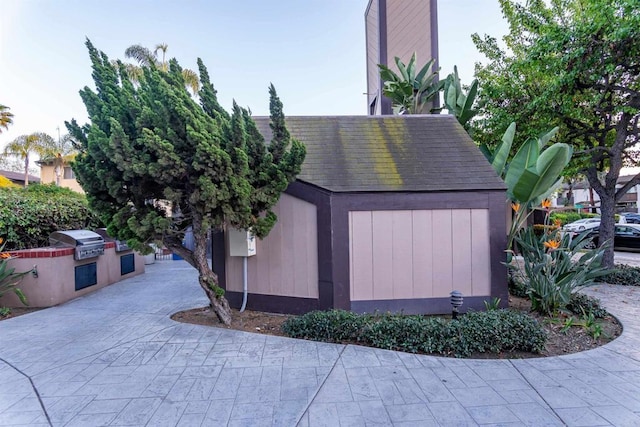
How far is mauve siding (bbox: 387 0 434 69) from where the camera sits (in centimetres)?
1112

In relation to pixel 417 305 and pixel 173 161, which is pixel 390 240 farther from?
pixel 173 161

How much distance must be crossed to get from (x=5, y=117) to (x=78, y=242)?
22.3 m

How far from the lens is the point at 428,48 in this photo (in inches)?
440

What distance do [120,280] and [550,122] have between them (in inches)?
Answer: 484

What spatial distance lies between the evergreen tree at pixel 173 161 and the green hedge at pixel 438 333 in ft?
5.59

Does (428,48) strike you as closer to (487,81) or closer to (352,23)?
(487,81)

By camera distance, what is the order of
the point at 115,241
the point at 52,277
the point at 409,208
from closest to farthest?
the point at 409,208 → the point at 52,277 → the point at 115,241

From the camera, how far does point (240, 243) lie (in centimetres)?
546

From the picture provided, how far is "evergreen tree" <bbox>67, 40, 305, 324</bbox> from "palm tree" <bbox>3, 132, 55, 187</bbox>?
28594 millimetres

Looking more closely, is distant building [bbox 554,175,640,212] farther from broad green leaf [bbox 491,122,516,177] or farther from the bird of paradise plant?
the bird of paradise plant

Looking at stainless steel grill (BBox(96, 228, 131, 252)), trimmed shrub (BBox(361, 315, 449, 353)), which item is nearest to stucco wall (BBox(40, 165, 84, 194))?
stainless steel grill (BBox(96, 228, 131, 252))

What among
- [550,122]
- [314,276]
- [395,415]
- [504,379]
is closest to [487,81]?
[550,122]

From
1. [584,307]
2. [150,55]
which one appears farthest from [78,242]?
[150,55]

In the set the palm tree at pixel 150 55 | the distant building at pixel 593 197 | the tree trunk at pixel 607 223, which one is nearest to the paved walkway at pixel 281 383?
the tree trunk at pixel 607 223
